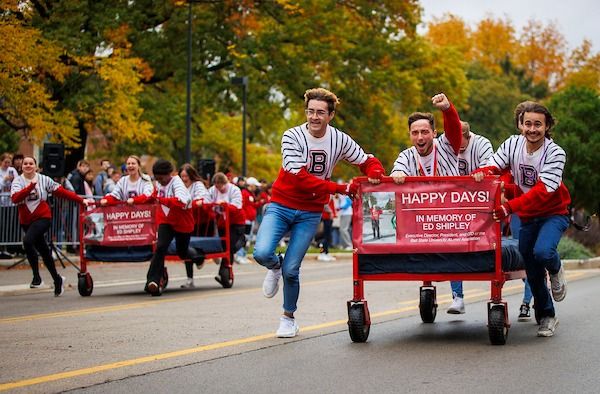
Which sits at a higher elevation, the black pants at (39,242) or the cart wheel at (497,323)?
the black pants at (39,242)

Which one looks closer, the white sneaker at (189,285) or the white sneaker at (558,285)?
the white sneaker at (558,285)

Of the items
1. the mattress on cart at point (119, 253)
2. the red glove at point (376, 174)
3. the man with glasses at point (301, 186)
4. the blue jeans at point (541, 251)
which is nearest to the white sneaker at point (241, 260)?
the mattress on cart at point (119, 253)

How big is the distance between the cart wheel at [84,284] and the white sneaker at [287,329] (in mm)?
6352

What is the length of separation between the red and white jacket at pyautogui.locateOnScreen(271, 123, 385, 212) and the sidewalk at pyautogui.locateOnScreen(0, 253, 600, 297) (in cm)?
771

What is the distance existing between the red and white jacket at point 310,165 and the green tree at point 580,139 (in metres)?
19.3

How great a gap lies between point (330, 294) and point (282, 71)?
900 inches

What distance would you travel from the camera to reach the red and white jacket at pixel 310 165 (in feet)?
32.0

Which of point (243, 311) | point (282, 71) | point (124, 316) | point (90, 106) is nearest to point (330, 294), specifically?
point (243, 311)

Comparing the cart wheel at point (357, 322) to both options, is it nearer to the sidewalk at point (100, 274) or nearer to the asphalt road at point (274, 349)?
the asphalt road at point (274, 349)

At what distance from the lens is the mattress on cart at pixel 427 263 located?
954cm

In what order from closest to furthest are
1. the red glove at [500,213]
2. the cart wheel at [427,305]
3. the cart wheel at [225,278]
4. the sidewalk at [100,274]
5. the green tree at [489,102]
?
the red glove at [500,213] → the cart wheel at [427,305] → the cart wheel at [225,278] → the sidewalk at [100,274] → the green tree at [489,102]

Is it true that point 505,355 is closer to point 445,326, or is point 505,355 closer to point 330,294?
point 445,326

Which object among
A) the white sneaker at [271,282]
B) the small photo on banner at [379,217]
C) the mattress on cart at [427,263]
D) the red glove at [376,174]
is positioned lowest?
the white sneaker at [271,282]

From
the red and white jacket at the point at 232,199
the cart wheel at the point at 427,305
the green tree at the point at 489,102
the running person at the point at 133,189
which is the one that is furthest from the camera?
the green tree at the point at 489,102
